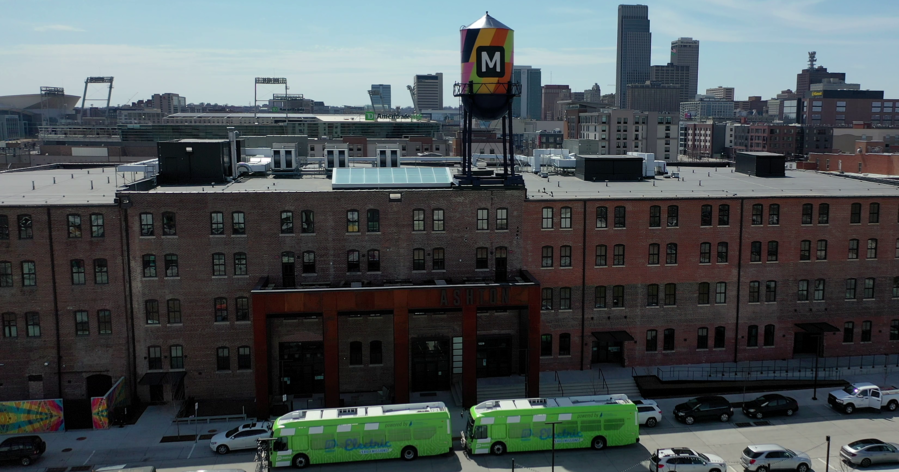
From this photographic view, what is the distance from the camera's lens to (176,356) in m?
50.6

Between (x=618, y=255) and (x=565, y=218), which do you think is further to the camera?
(x=618, y=255)

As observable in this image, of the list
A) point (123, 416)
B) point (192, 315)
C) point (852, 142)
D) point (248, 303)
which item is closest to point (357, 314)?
point (248, 303)

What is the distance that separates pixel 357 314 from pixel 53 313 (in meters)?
19.4

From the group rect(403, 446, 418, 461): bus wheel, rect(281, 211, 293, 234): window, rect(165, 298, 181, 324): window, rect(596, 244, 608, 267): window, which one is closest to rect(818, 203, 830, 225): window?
rect(596, 244, 608, 267): window

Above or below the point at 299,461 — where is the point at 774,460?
above

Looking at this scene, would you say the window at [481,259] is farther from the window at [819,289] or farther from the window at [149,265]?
the window at [819,289]

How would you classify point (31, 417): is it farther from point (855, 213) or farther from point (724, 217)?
point (855, 213)

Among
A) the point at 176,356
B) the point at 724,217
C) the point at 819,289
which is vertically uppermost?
the point at 724,217

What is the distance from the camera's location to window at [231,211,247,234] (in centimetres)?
5022

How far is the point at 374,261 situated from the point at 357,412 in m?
12.7

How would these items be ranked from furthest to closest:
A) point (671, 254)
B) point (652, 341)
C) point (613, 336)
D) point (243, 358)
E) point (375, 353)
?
1. point (652, 341)
2. point (671, 254)
3. point (613, 336)
4. point (375, 353)
5. point (243, 358)

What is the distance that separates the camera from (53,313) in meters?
48.8

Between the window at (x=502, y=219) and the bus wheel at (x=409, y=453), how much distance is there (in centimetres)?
1744

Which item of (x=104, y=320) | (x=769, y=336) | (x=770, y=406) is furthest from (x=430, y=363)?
(x=769, y=336)
